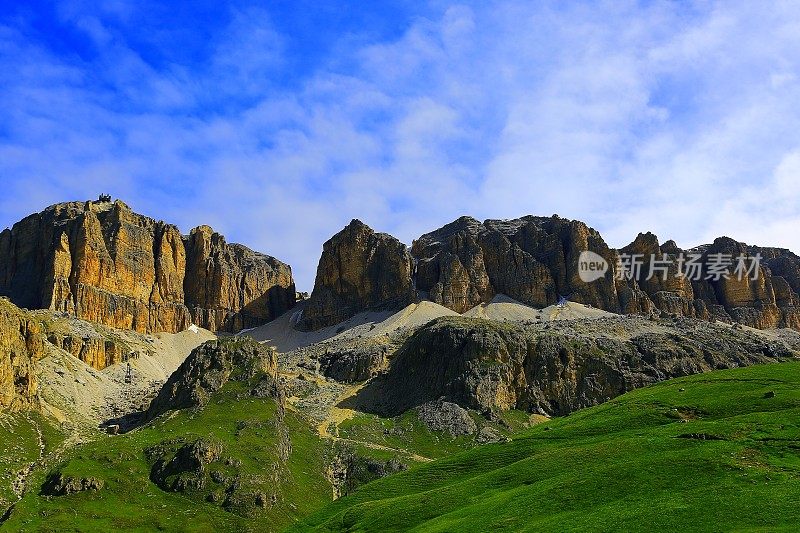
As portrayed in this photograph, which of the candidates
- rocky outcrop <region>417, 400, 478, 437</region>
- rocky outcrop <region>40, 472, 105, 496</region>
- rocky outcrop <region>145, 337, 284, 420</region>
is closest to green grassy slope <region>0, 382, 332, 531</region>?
rocky outcrop <region>40, 472, 105, 496</region>

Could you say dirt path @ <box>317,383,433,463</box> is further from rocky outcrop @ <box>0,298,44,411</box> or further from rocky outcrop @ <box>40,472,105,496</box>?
rocky outcrop @ <box>0,298,44,411</box>

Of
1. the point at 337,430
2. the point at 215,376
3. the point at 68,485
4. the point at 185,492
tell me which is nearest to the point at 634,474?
the point at 185,492

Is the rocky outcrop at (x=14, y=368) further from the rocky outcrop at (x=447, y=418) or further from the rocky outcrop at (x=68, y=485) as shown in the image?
the rocky outcrop at (x=447, y=418)

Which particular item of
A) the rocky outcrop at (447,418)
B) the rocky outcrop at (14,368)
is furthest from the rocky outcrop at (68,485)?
the rocky outcrop at (447,418)

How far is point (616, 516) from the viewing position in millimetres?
37250

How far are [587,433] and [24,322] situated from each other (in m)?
178

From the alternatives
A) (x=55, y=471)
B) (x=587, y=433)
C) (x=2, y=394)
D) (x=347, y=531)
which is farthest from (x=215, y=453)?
(x=587, y=433)

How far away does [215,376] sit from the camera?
168m

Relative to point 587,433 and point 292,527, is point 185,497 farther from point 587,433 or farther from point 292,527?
point 587,433

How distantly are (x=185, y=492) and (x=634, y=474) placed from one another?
9875 centimetres

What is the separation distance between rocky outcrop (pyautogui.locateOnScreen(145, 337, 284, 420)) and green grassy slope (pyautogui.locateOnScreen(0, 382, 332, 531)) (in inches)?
260

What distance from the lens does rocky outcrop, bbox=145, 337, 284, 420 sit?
162125 mm

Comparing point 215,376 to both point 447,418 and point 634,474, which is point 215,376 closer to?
point 447,418

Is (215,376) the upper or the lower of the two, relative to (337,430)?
upper
